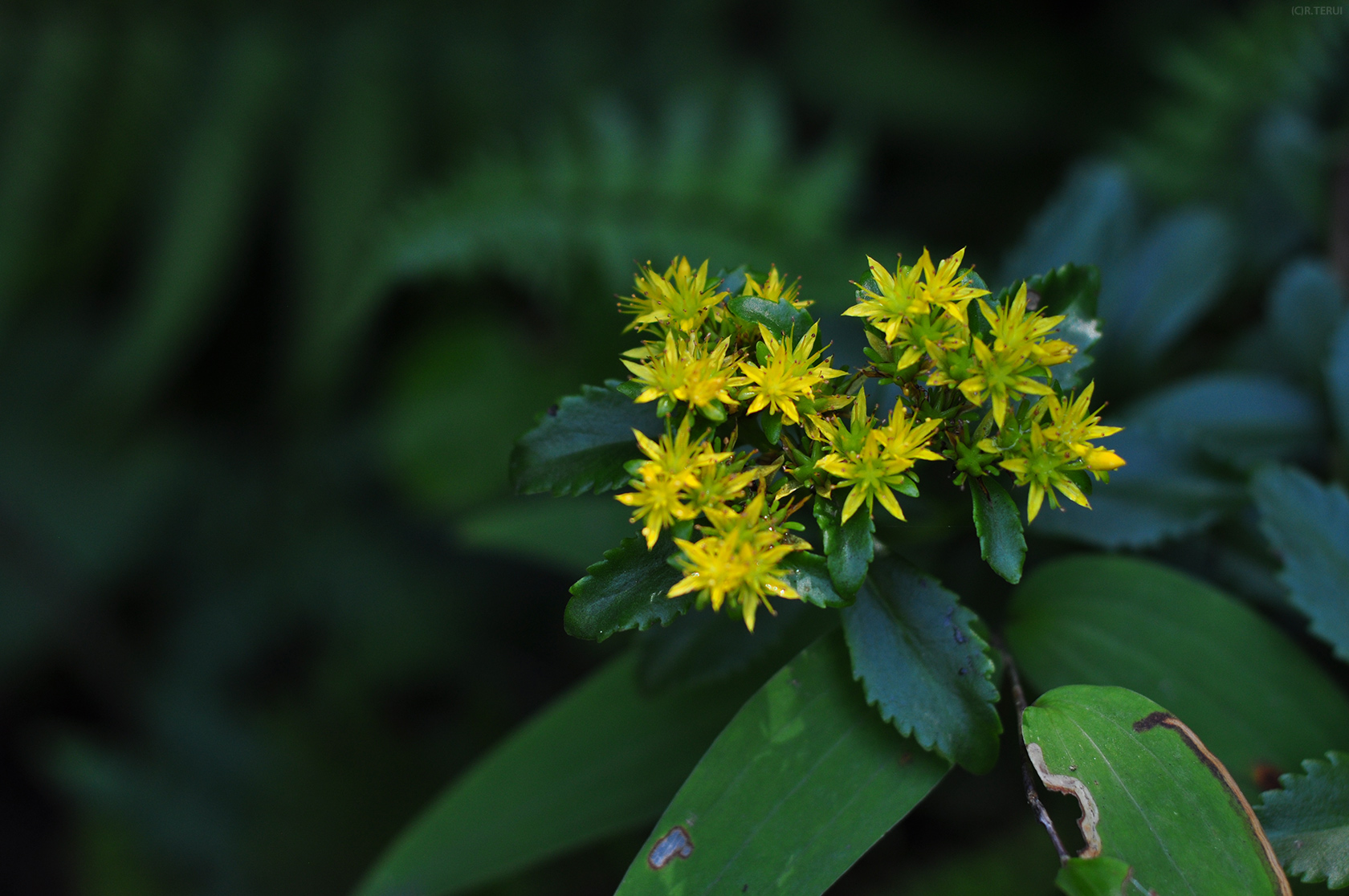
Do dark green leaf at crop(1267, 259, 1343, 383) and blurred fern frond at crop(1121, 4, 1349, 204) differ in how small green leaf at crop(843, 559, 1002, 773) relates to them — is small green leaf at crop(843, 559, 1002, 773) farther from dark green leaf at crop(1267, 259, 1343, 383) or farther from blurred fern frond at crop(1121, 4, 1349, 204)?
blurred fern frond at crop(1121, 4, 1349, 204)

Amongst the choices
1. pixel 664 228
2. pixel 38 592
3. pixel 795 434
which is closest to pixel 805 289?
pixel 664 228

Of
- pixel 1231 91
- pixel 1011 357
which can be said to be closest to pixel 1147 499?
pixel 1011 357

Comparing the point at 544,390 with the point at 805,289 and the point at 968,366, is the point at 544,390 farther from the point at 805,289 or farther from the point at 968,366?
the point at 968,366

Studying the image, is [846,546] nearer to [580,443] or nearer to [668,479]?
[668,479]

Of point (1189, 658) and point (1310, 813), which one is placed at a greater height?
point (1189, 658)

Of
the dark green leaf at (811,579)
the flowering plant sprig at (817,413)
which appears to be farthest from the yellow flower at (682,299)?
the dark green leaf at (811,579)

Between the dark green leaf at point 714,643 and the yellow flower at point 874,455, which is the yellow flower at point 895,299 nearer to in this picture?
the yellow flower at point 874,455
